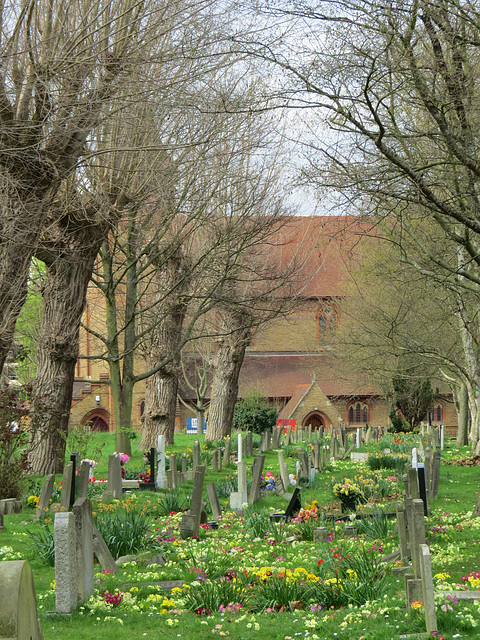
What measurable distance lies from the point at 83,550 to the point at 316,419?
41.2 metres

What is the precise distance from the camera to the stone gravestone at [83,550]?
6438 millimetres

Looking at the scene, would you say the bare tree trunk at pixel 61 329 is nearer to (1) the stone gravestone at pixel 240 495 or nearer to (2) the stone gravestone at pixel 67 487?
(2) the stone gravestone at pixel 67 487

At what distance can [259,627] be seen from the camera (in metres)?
5.74

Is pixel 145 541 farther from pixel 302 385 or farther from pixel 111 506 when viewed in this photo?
pixel 302 385

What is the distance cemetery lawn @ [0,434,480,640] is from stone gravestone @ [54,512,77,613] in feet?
0.40

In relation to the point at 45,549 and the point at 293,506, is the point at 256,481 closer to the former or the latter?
the point at 293,506

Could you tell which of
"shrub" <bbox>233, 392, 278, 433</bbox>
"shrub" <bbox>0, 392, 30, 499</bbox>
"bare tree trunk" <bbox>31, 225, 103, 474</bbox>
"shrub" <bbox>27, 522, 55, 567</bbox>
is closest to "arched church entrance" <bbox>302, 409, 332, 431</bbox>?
"shrub" <bbox>233, 392, 278, 433</bbox>

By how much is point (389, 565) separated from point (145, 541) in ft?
10.2

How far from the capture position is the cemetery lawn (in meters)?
5.66

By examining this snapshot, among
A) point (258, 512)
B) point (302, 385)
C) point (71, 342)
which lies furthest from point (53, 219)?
point (302, 385)

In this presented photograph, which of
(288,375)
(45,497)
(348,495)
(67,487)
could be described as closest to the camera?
(67,487)

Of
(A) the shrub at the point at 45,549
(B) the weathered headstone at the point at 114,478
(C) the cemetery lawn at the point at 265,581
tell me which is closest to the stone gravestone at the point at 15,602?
(C) the cemetery lawn at the point at 265,581

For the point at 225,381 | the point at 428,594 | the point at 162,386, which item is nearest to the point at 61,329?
the point at 162,386

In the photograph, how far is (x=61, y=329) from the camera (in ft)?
47.2
